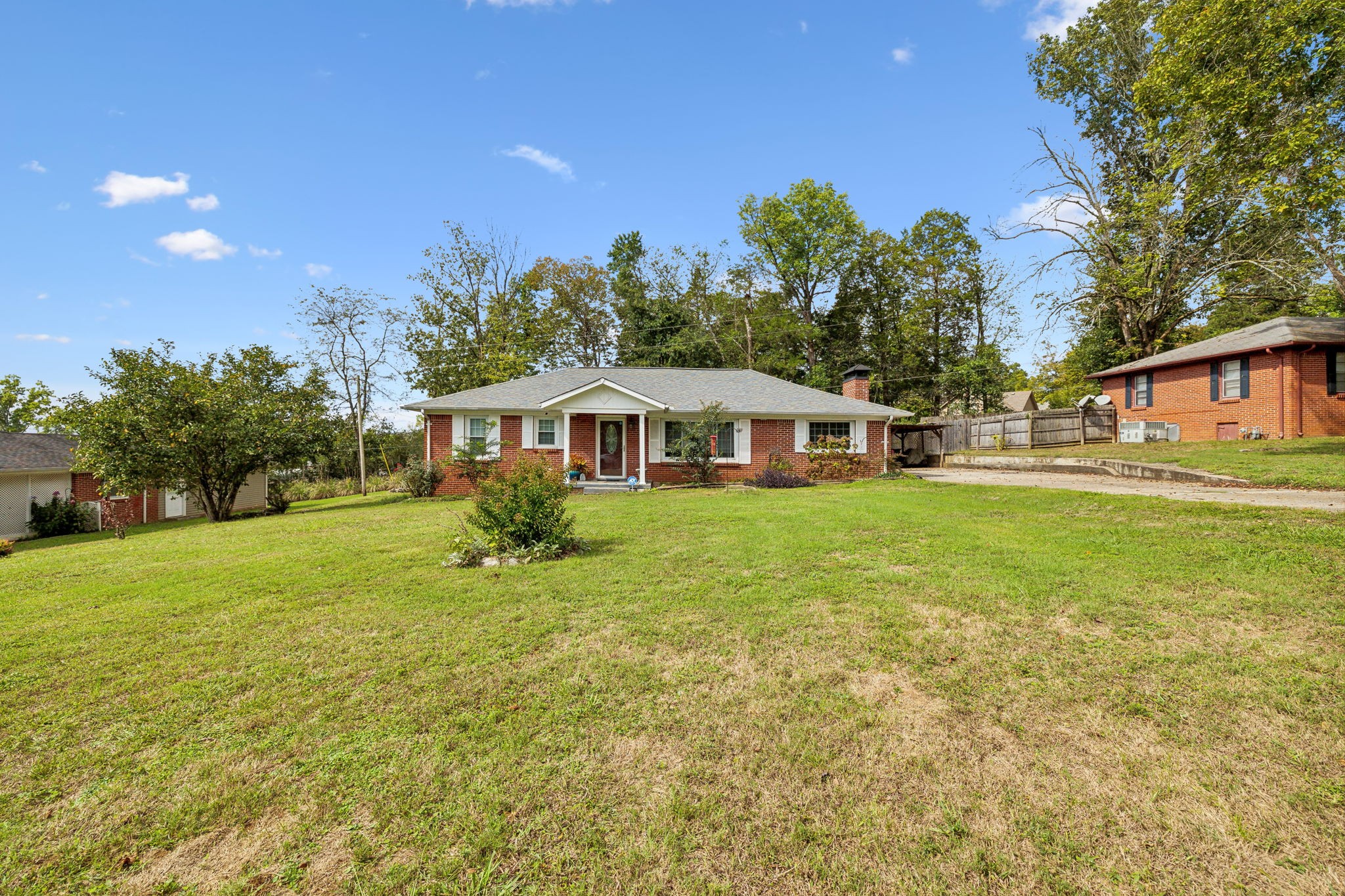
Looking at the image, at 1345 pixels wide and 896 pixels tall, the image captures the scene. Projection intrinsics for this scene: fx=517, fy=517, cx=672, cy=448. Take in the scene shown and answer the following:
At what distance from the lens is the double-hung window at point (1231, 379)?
1764 cm

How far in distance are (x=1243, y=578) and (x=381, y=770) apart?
23.2 ft

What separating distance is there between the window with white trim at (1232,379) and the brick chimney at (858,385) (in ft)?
39.4

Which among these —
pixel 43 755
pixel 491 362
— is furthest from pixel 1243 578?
pixel 491 362

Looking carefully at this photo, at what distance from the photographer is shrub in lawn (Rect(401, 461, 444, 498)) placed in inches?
665

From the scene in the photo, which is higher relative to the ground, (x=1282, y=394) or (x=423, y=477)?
(x=1282, y=394)

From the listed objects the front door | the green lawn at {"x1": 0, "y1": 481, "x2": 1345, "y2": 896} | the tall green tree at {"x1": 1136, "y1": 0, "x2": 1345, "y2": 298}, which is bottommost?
the green lawn at {"x1": 0, "y1": 481, "x2": 1345, "y2": 896}

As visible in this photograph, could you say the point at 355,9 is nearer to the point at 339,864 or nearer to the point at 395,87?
the point at 395,87

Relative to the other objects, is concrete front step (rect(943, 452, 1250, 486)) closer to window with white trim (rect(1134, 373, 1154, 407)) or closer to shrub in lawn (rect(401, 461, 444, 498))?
window with white trim (rect(1134, 373, 1154, 407))

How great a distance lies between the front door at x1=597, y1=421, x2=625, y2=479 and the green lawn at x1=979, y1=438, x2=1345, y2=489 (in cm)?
1519

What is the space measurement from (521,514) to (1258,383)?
78.2 ft

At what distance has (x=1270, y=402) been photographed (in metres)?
16.7

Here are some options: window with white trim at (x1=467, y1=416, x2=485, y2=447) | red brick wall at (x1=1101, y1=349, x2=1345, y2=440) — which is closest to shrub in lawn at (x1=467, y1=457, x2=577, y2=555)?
window with white trim at (x1=467, y1=416, x2=485, y2=447)

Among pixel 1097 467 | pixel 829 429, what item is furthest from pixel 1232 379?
pixel 829 429

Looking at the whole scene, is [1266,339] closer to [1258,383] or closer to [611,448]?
[1258,383]
